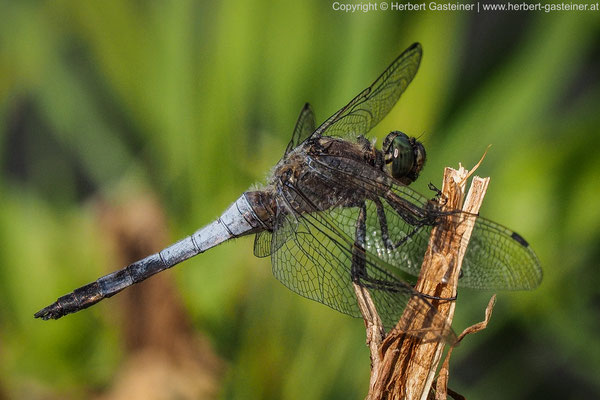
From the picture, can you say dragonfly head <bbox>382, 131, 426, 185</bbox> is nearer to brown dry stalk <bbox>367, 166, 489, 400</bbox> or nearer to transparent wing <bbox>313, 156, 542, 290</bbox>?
transparent wing <bbox>313, 156, 542, 290</bbox>

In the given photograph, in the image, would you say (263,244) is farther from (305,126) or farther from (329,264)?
(305,126)

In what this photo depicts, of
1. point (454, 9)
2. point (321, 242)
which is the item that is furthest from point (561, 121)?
point (321, 242)

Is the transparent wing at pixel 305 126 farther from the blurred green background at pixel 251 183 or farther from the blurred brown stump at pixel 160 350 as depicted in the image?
the blurred brown stump at pixel 160 350

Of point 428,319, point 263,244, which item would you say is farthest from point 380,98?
point 428,319

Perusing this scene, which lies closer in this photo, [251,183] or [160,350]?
[160,350]

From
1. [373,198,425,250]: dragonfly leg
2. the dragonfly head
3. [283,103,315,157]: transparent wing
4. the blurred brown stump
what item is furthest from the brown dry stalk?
the blurred brown stump

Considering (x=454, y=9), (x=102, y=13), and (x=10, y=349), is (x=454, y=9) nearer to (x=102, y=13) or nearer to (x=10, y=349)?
(x=102, y=13)

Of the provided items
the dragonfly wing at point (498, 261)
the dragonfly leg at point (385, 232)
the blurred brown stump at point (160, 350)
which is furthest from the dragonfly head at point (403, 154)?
the blurred brown stump at point (160, 350)
